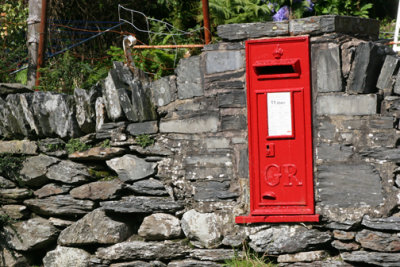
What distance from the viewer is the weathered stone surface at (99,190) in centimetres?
532

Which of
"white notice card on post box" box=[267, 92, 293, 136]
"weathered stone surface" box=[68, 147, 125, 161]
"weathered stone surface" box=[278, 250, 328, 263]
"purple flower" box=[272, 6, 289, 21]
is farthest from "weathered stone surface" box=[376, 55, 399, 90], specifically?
"weathered stone surface" box=[68, 147, 125, 161]

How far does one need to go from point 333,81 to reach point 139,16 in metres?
4.45

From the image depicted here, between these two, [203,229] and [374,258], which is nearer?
[374,258]

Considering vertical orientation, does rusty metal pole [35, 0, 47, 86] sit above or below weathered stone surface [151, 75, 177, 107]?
above

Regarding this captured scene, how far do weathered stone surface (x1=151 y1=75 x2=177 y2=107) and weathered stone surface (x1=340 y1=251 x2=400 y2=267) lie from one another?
6.71 feet

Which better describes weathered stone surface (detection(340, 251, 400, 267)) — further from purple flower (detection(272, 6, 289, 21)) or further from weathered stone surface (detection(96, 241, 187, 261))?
purple flower (detection(272, 6, 289, 21))

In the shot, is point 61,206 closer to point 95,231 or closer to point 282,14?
point 95,231

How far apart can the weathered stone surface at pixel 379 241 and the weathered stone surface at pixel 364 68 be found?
44.2 inches

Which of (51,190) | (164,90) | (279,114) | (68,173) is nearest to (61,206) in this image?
(51,190)

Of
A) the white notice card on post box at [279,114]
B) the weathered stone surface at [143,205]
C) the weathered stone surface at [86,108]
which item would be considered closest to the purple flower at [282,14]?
the white notice card on post box at [279,114]

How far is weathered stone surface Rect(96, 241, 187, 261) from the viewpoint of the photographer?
5098 mm

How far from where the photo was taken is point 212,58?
16.4 ft

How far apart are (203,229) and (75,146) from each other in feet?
4.93

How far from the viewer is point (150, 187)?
5227mm
